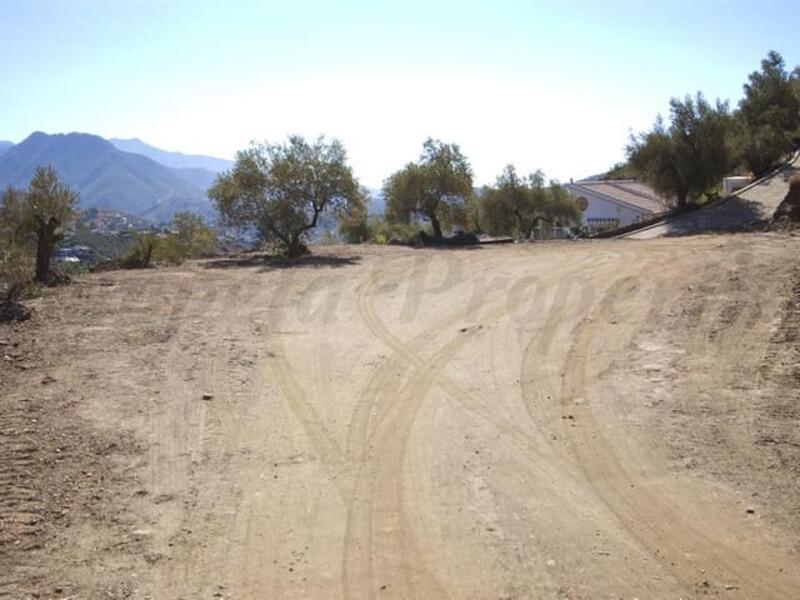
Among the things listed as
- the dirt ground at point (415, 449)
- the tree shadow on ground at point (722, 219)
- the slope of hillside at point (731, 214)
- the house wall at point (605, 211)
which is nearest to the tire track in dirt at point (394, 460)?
the dirt ground at point (415, 449)

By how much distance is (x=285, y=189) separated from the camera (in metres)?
24.5

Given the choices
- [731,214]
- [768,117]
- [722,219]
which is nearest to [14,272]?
[722,219]

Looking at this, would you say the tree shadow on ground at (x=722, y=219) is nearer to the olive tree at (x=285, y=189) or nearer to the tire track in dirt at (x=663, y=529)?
the olive tree at (x=285, y=189)

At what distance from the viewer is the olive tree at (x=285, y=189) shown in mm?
24469

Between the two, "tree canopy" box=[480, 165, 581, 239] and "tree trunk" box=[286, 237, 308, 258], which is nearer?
"tree trunk" box=[286, 237, 308, 258]

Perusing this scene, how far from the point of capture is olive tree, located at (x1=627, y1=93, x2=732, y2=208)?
3134 cm

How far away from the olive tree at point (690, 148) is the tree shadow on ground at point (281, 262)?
55.4ft

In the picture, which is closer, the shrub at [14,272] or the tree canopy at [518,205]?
the shrub at [14,272]

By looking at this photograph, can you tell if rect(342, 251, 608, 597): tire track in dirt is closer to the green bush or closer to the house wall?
the green bush

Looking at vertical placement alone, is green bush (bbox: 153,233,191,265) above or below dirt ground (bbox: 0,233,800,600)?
above

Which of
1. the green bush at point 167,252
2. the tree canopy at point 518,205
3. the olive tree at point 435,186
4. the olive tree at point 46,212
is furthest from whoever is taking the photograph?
the tree canopy at point 518,205

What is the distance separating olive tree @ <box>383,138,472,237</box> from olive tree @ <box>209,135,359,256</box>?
709 centimetres

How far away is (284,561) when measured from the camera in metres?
5.04

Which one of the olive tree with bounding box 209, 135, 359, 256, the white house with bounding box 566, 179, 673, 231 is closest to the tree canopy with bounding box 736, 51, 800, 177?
the white house with bounding box 566, 179, 673, 231
